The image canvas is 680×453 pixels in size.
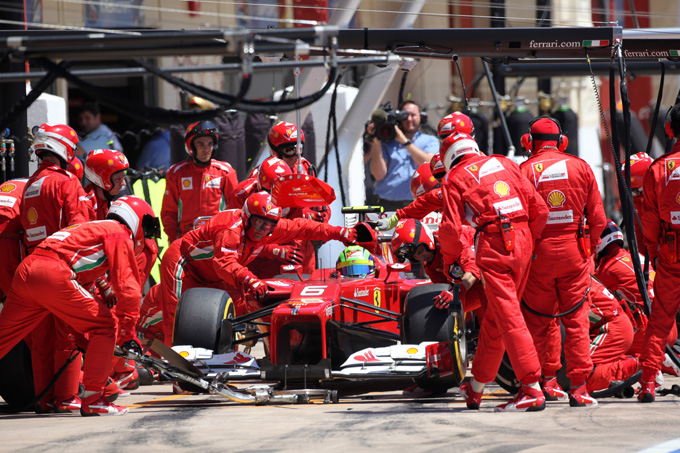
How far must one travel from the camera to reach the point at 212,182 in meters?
11.6

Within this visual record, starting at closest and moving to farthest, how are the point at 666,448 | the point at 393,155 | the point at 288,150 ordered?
the point at 666,448 < the point at 288,150 < the point at 393,155

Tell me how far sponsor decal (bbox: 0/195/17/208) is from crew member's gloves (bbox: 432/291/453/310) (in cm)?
340

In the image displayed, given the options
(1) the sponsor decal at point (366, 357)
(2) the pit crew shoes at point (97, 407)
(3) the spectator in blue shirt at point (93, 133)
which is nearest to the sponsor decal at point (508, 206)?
(1) the sponsor decal at point (366, 357)

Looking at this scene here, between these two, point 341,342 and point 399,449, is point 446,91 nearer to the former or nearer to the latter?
point 341,342

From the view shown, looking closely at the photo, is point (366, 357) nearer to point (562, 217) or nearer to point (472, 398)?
point (472, 398)

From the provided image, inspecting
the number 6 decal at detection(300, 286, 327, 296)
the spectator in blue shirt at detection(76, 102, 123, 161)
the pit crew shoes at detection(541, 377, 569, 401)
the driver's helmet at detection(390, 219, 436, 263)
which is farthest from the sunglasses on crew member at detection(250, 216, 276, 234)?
the spectator in blue shirt at detection(76, 102, 123, 161)

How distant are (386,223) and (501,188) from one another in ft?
8.36

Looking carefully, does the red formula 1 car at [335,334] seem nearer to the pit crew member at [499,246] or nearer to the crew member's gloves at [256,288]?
the crew member's gloves at [256,288]

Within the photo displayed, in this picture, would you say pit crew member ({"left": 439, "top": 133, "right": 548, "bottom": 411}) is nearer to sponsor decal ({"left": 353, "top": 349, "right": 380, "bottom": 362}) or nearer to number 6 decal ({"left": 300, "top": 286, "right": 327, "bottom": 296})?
sponsor decal ({"left": 353, "top": 349, "right": 380, "bottom": 362})

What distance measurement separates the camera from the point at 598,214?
8289 millimetres

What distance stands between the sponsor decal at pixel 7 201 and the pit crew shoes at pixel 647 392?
4.97 m

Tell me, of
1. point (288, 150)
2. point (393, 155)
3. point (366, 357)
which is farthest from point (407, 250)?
point (393, 155)

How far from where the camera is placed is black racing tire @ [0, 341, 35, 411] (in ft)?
28.3

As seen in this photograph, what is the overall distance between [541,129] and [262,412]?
2.95 m
